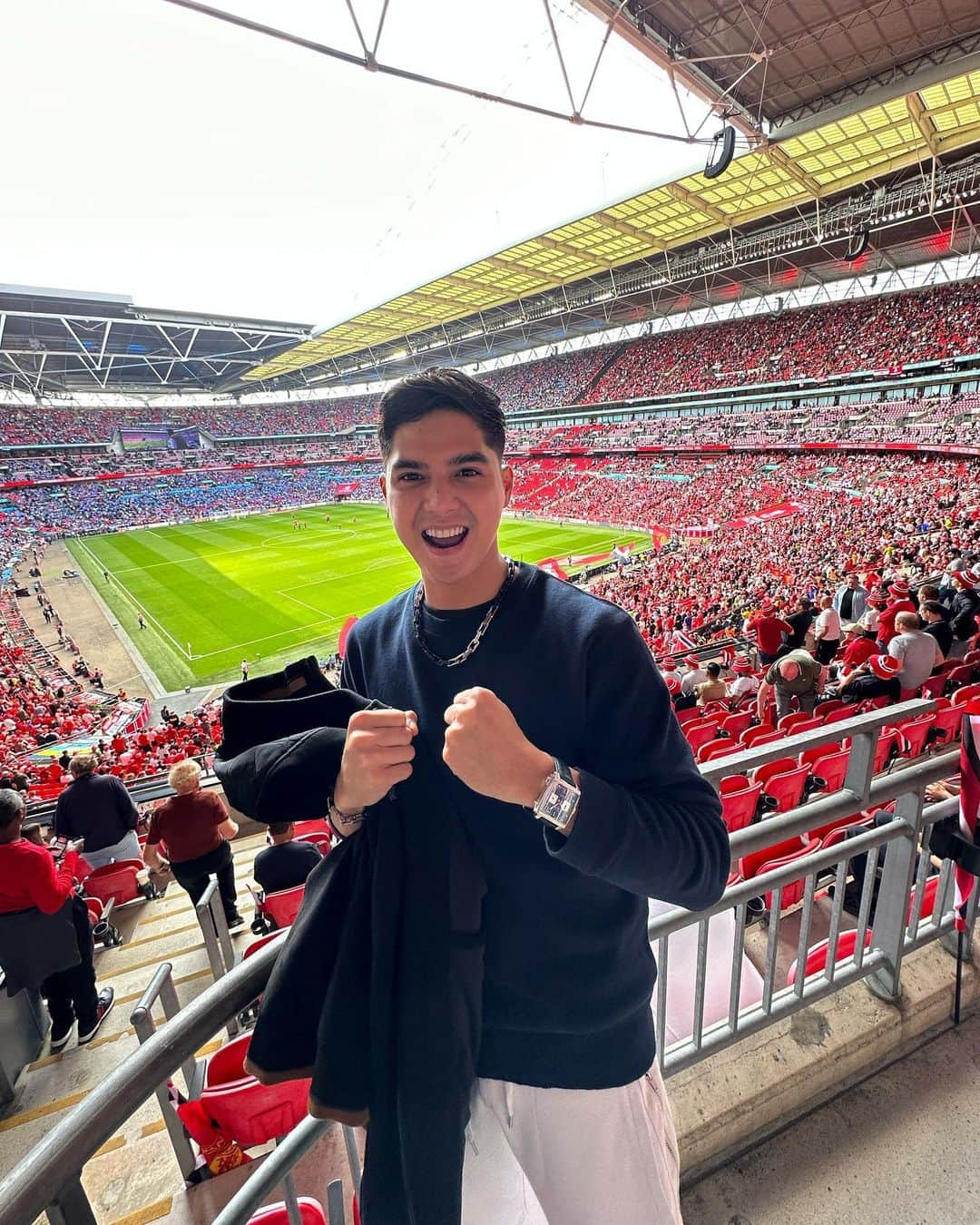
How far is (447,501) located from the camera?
1.33 m

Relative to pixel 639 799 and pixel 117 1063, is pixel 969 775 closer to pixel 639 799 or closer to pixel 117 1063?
pixel 639 799

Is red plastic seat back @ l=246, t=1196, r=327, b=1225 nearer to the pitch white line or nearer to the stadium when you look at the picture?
the stadium

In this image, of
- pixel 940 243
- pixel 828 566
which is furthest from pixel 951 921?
pixel 940 243

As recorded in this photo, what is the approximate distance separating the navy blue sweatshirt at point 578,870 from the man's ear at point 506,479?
0.36 metres

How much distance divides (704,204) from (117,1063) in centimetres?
3157

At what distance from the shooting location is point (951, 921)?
256 cm

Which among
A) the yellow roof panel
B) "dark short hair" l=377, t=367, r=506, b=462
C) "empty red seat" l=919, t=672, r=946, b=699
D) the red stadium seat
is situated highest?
the yellow roof panel

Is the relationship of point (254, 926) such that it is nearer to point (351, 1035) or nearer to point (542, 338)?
point (351, 1035)

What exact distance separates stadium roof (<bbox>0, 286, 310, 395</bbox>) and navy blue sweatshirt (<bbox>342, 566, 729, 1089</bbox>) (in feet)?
168

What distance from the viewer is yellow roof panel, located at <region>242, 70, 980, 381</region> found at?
18.7m

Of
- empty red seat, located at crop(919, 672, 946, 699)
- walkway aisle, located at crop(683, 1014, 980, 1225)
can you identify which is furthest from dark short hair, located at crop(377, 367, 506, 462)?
empty red seat, located at crop(919, 672, 946, 699)

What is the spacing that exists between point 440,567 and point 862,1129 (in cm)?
238

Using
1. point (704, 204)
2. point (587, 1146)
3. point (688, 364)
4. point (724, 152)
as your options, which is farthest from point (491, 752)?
point (688, 364)

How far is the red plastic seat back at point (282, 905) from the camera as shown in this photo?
11.8ft
